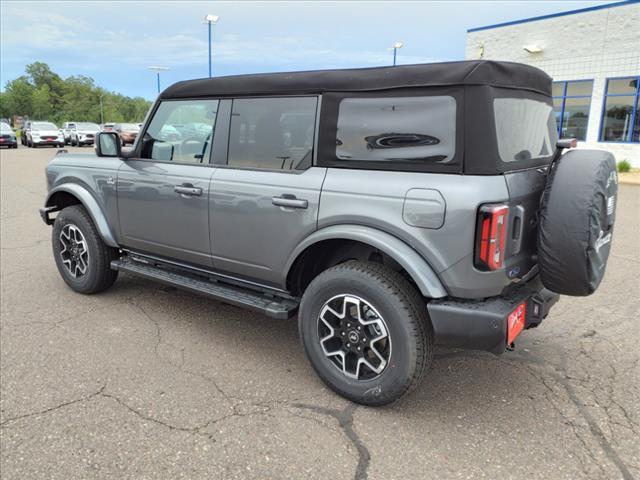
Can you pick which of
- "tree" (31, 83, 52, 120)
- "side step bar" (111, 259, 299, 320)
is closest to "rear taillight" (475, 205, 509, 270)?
"side step bar" (111, 259, 299, 320)

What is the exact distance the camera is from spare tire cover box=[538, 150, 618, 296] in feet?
8.34

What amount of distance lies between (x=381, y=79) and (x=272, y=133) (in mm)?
854

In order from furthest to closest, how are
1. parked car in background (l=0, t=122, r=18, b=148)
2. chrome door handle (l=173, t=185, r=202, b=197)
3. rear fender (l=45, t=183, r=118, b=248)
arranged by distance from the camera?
parked car in background (l=0, t=122, r=18, b=148), rear fender (l=45, t=183, r=118, b=248), chrome door handle (l=173, t=185, r=202, b=197)

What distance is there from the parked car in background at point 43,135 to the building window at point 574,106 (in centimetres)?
2952

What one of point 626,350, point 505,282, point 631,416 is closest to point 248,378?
point 505,282

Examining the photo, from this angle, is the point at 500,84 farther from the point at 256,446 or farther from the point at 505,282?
the point at 256,446

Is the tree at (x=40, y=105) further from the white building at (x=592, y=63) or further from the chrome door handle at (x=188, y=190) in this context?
the chrome door handle at (x=188, y=190)

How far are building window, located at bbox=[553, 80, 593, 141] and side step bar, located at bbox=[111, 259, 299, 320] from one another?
19221 millimetres

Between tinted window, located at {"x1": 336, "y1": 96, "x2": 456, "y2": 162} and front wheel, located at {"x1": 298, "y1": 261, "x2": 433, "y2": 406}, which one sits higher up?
tinted window, located at {"x1": 336, "y1": 96, "x2": 456, "y2": 162}

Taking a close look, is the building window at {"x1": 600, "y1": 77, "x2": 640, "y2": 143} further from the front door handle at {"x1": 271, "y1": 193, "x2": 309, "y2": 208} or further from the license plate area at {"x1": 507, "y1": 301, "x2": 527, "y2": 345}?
the front door handle at {"x1": 271, "y1": 193, "x2": 309, "y2": 208}

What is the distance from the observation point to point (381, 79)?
287 cm

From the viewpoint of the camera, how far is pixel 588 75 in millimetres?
19328

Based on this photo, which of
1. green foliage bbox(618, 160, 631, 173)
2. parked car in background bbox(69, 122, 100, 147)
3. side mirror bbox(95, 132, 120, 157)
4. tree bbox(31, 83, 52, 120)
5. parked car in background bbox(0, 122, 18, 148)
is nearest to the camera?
side mirror bbox(95, 132, 120, 157)

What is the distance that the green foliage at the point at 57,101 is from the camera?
77.9m
